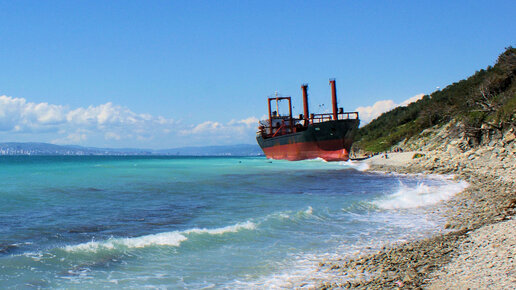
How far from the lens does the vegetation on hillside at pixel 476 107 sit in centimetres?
2703

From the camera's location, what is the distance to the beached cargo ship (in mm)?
45531

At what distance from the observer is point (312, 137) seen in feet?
157

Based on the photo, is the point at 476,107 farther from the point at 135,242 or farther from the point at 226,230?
the point at 135,242

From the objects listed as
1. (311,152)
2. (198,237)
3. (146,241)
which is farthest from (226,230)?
(311,152)

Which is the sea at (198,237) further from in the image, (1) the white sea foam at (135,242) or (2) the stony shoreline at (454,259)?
(2) the stony shoreline at (454,259)

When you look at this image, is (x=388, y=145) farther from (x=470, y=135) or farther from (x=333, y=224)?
(x=333, y=224)

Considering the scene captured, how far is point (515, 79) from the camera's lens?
117 feet

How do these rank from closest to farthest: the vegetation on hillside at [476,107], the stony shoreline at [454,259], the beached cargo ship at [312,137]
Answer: the stony shoreline at [454,259]
the vegetation on hillside at [476,107]
the beached cargo ship at [312,137]

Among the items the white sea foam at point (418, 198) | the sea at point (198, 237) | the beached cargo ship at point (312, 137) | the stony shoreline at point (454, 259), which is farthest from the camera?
the beached cargo ship at point (312, 137)

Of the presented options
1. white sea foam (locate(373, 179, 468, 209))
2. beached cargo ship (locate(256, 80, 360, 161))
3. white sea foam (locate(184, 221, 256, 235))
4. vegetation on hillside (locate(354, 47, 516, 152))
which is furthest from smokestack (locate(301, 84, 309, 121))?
white sea foam (locate(184, 221, 256, 235))

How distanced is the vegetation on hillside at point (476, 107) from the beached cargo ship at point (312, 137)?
23.9 feet

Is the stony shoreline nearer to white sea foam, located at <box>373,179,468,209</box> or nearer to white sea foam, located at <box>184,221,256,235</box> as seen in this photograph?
white sea foam, located at <box>373,179,468,209</box>

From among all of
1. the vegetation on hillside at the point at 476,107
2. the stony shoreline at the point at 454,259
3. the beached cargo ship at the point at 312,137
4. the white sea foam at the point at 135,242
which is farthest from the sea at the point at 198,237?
the beached cargo ship at the point at 312,137

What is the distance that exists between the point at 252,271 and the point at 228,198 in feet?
32.5
